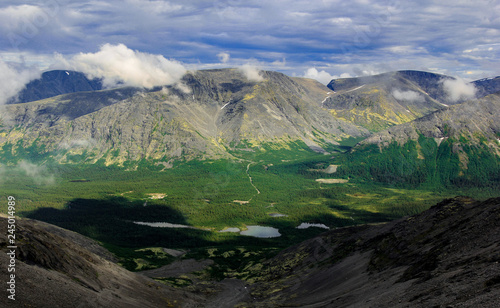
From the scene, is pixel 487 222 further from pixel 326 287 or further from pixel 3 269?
pixel 3 269

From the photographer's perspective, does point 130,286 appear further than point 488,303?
Yes

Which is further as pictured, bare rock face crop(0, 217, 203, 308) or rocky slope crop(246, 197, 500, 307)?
bare rock face crop(0, 217, 203, 308)

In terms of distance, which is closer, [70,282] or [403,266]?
[70,282]

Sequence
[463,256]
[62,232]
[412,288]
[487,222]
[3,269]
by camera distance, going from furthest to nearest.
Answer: [62,232] → [487,222] → [463,256] → [412,288] → [3,269]

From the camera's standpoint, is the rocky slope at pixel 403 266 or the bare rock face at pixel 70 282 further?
the bare rock face at pixel 70 282

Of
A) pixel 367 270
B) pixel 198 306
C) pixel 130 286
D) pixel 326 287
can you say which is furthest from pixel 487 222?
pixel 130 286
